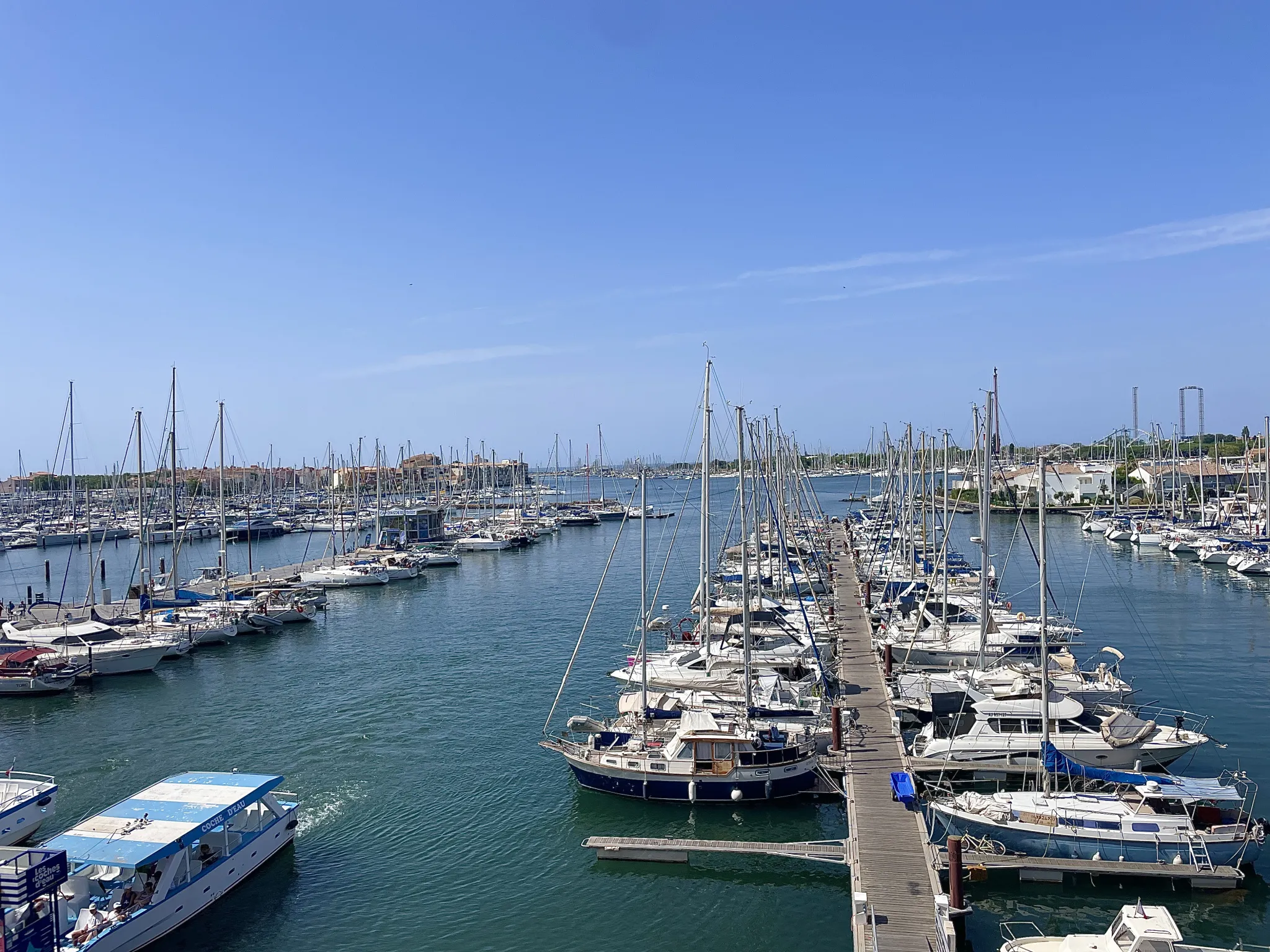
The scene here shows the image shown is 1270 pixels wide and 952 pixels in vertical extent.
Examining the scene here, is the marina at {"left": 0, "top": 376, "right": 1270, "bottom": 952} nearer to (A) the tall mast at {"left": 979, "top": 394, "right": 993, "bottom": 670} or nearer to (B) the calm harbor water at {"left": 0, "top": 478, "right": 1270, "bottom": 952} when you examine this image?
(B) the calm harbor water at {"left": 0, "top": 478, "right": 1270, "bottom": 952}

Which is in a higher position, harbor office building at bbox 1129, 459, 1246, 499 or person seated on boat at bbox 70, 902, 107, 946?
harbor office building at bbox 1129, 459, 1246, 499

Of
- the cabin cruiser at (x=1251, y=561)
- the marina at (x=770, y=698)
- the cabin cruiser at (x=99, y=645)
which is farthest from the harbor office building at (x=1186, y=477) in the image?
the cabin cruiser at (x=99, y=645)

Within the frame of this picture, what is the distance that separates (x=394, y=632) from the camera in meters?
52.7

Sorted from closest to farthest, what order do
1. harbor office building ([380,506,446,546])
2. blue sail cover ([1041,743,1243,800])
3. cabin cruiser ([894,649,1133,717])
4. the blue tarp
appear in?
blue sail cover ([1041,743,1243,800])
the blue tarp
cabin cruiser ([894,649,1133,717])
harbor office building ([380,506,446,546])

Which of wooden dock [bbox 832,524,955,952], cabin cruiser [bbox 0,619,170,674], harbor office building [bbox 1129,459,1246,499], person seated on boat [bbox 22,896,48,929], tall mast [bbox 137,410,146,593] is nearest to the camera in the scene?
person seated on boat [bbox 22,896,48,929]

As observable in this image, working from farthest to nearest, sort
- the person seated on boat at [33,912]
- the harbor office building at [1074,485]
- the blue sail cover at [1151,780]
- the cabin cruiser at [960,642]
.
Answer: the harbor office building at [1074,485]
the cabin cruiser at [960,642]
the blue sail cover at [1151,780]
the person seated on boat at [33,912]

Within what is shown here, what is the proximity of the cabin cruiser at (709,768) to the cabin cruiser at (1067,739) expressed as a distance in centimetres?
418

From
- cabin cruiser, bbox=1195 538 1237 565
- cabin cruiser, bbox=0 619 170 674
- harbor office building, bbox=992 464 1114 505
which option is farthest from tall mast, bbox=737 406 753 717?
harbor office building, bbox=992 464 1114 505

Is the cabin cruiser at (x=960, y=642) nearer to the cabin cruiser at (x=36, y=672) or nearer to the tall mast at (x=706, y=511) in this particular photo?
the tall mast at (x=706, y=511)

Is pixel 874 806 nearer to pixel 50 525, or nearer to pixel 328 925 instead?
pixel 328 925

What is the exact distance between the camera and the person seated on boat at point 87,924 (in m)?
17.6

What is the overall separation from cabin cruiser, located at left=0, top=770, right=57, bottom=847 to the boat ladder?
28132mm

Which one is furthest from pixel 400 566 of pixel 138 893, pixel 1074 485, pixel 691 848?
pixel 1074 485

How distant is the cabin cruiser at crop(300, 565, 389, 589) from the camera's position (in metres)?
69.8
